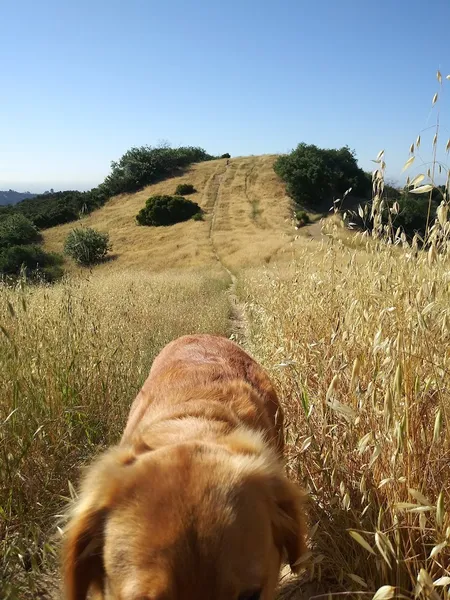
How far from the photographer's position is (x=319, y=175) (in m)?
43.0

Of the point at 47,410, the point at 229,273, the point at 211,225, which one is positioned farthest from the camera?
the point at 211,225

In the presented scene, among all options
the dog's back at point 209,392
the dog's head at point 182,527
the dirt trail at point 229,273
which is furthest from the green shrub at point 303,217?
the dog's head at point 182,527

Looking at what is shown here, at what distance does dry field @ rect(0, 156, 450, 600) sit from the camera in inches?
76.1

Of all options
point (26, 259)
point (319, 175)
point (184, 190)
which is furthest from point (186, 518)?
point (184, 190)

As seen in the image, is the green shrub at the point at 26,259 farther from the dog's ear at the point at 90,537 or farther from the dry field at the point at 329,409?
the dog's ear at the point at 90,537

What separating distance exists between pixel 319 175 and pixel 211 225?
40.8ft

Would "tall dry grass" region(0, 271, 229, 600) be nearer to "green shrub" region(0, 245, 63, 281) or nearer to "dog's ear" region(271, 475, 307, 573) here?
"dog's ear" region(271, 475, 307, 573)

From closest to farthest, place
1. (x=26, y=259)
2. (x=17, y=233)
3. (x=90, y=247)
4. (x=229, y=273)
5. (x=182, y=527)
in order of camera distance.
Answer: (x=182, y=527), (x=229, y=273), (x=26, y=259), (x=90, y=247), (x=17, y=233)

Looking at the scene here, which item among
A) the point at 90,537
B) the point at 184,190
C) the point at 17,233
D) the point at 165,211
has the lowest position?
the point at 90,537

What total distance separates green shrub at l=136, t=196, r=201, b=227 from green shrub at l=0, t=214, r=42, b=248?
334 inches

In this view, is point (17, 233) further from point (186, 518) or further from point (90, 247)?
point (186, 518)

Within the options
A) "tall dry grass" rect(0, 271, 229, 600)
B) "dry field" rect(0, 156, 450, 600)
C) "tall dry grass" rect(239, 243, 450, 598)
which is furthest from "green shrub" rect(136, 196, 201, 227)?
"tall dry grass" rect(239, 243, 450, 598)

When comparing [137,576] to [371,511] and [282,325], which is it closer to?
[371,511]

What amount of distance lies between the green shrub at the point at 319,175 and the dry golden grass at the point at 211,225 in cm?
142
